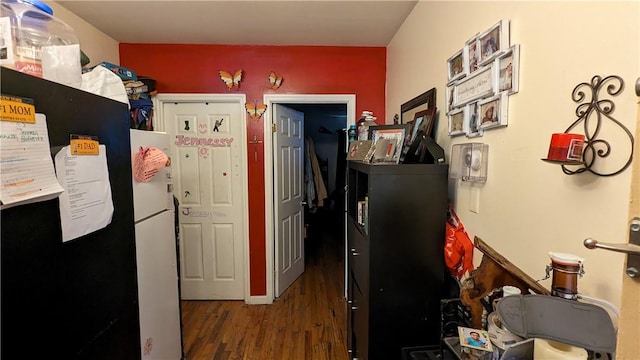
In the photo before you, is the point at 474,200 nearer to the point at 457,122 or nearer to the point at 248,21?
the point at 457,122

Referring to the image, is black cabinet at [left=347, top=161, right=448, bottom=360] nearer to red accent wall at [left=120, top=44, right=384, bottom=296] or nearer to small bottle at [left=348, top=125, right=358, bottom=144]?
small bottle at [left=348, top=125, right=358, bottom=144]

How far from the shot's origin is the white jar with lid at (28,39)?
34.3 inches

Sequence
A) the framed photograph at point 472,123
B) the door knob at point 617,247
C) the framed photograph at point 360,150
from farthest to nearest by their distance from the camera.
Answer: the framed photograph at point 360,150, the framed photograph at point 472,123, the door knob at point 617,247

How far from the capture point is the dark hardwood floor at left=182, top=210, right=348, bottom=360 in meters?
2.32

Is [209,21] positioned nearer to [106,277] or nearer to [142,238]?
[142,238]

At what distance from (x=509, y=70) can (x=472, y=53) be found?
0.28m

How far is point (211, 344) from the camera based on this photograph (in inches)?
94.7

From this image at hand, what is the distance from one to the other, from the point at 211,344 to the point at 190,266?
0.90 m

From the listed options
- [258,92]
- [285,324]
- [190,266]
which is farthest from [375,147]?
[190,266]

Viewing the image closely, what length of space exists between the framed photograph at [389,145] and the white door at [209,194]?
1.57 metres

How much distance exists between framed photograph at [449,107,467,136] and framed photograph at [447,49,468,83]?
16 cm

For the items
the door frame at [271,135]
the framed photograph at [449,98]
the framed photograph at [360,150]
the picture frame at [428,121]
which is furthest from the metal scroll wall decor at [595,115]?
the door frame at [271,135]

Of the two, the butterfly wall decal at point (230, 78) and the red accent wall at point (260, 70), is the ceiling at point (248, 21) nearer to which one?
the red accent wall at point (260, 70)

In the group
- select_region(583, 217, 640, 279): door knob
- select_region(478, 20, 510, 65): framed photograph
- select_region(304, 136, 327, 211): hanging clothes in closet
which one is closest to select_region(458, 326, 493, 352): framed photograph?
select_region(583, 217, 640, 279): door knob
